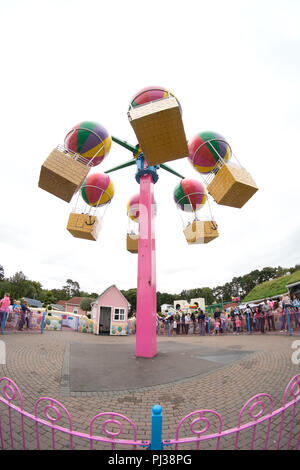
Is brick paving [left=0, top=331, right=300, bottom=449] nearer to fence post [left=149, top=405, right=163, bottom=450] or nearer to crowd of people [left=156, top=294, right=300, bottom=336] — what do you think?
fence post [left=149, top=405, right=163, bottom=450]

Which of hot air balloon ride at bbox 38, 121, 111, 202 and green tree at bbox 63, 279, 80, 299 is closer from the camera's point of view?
hot air balloon ride at bbox 38, 121, 111, 202

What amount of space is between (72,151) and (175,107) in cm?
369

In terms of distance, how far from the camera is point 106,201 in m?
9.49

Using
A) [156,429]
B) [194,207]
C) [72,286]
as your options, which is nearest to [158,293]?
[72,286]

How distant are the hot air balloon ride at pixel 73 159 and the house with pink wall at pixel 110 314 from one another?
1327 cm

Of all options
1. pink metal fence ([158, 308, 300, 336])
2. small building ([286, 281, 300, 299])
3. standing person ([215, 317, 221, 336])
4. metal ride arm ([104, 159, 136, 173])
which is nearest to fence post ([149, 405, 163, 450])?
metal ride arm ([104, 159, 136, 173])

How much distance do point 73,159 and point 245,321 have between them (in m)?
12.3

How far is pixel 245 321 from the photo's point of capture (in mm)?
12562

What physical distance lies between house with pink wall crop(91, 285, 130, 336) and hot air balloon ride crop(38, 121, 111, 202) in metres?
13.3

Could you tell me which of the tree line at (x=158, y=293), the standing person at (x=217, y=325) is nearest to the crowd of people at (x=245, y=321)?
the standing person at (x=217, y=325)

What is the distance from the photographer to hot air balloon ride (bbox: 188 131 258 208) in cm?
612

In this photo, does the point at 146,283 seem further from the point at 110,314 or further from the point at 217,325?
the point at 110,314

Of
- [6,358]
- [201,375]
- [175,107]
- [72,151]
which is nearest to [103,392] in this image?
[201,375]
